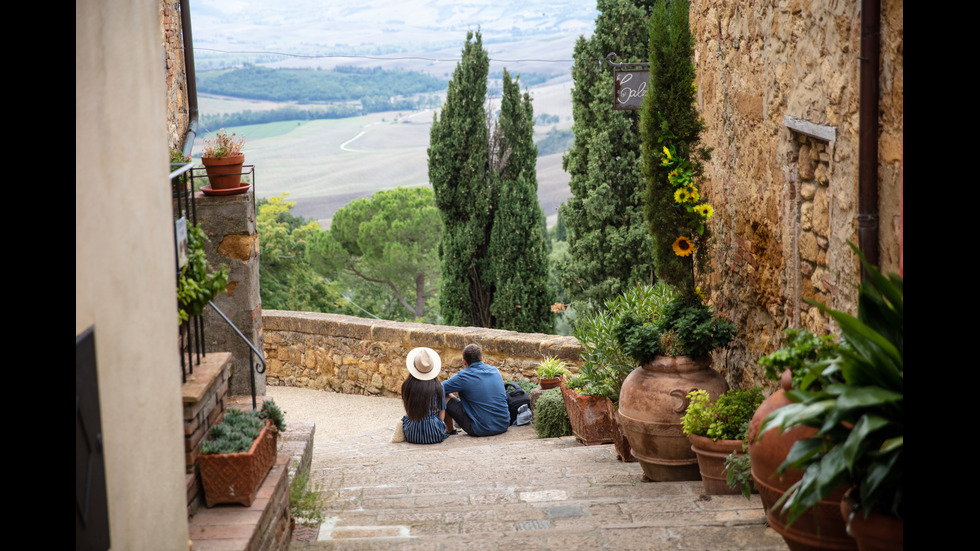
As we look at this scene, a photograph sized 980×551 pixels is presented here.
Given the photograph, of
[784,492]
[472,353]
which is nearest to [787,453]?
[784,492]

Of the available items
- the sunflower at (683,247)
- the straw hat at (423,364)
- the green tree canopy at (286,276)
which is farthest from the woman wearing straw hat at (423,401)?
the green tree canopy at (286,276)

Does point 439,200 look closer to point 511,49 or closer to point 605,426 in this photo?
point 605,426

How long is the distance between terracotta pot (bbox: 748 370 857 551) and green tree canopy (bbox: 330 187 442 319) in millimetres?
14486

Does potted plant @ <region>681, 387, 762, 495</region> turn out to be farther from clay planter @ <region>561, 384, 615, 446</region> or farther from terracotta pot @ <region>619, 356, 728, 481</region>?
clay planter @ <region>561, 384, 615, 446</region>

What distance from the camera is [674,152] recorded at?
205 inches

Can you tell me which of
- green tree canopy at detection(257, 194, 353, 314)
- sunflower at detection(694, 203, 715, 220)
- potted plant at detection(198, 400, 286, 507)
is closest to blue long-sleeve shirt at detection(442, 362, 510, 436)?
sunflower at detection(694, 203, 715, 220)

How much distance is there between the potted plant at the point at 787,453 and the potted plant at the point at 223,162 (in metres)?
3.63

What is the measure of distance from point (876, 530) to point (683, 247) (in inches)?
125

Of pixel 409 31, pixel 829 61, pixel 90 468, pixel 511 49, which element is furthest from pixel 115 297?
pixel 409 31

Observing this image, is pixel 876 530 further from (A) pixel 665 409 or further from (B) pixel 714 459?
(A) pixel 665 409

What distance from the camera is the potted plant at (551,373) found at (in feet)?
27.3

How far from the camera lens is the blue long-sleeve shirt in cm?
787

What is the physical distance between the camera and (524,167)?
13.5 meters

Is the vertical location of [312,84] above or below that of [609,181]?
above
